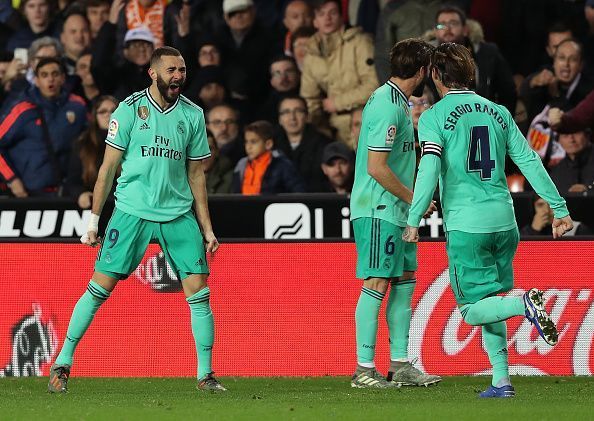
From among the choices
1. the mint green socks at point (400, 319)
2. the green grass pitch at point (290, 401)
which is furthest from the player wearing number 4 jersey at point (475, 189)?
the mint green socks at point (400, 319)

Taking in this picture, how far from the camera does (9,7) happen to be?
1783cm

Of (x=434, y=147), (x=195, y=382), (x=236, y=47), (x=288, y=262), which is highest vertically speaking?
(x=236, y=47)

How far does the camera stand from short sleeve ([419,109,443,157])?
28.4 feet

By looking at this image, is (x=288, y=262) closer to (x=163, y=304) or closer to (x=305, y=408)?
(x=163, y=304)

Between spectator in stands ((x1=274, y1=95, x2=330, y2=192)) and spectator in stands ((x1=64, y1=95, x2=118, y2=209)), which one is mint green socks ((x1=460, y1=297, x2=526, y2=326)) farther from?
spectator in stands ((x1=64, y1=95, x2=118, y2=209))

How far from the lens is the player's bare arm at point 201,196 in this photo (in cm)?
966

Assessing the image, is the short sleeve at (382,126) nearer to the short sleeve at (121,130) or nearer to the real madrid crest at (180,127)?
the real madrid crest at (180,127)

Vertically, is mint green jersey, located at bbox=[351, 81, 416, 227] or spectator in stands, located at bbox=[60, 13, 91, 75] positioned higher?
spectator in stands, located at bbox=[60, 13, 91, 75]

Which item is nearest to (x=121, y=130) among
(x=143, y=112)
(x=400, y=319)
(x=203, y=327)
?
(x=143, y=112)

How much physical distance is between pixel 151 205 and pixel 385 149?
5.15 feet

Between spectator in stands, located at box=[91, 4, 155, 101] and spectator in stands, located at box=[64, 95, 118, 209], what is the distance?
47.6 inches

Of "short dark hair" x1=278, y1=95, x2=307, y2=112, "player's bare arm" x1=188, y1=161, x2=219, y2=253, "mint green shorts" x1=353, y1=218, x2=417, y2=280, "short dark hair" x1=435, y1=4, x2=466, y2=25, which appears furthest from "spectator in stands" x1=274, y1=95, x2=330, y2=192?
"player's bare arm" x1=188, y1=161, x2=219, y2=253

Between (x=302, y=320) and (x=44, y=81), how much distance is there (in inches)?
211

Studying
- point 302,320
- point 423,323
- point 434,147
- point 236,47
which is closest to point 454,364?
point 423,323
